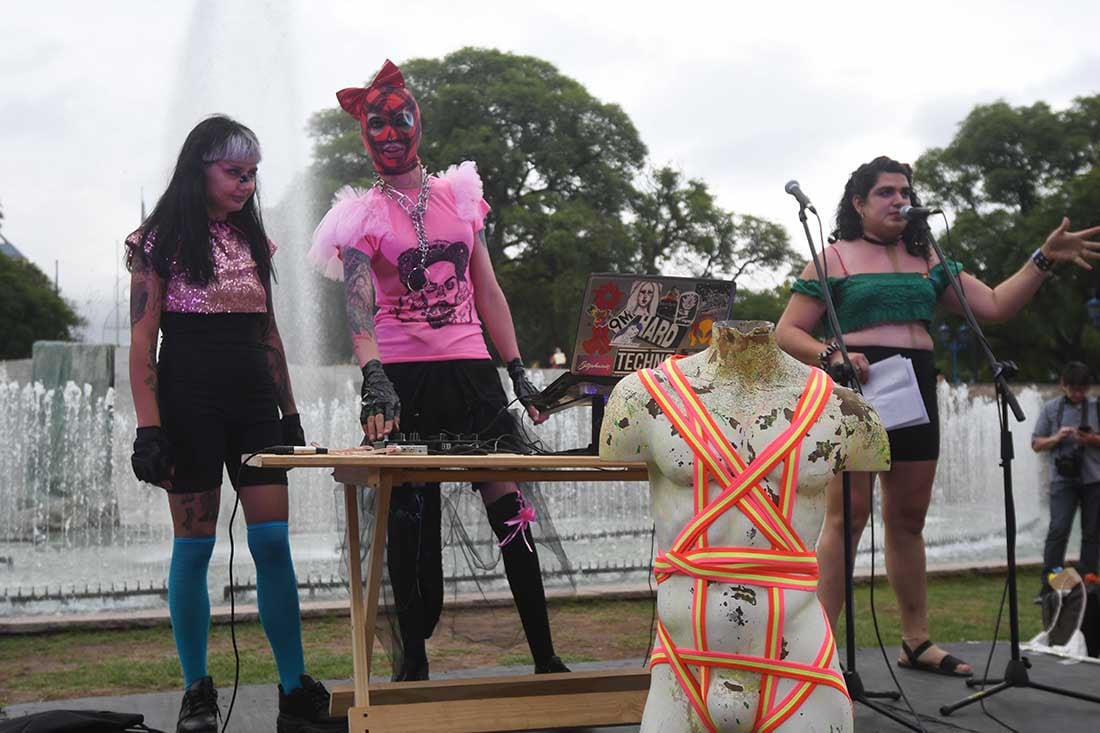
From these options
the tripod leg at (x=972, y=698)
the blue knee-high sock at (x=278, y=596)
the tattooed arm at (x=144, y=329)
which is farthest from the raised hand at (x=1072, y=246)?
the tattooed arm at (x=144, y=329)

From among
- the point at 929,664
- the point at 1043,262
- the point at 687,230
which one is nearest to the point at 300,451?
the point at 1043,262

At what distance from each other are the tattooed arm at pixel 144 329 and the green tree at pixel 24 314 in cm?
3874

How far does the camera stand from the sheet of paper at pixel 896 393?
4297 mm

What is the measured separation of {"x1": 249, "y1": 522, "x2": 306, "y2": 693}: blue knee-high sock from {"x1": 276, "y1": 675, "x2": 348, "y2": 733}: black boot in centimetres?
3

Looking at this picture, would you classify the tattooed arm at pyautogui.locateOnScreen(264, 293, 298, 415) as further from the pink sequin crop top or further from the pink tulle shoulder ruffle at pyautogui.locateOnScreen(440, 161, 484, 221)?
the pink tulle shoulder ruffle at pyautogui.locateOnScreen(440, 161, 484, 221)

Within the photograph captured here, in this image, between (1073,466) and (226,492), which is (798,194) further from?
(226,492)

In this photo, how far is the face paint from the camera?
13.9ft

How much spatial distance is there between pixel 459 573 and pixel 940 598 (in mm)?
5135

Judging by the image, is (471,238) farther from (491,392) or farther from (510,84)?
(510,84)

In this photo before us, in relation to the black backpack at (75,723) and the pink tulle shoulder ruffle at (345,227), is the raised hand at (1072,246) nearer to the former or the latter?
the pink tulle shoulder ruffle at (345,227)

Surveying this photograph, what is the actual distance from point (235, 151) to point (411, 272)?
71 centimetres

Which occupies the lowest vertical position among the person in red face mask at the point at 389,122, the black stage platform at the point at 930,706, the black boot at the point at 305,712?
the black stage platform at the point at 930,706

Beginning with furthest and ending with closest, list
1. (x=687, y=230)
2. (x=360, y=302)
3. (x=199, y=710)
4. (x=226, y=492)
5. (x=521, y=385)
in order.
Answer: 1. (x=687, y=230)
2. (x=226, y=492)
3. (x=521, y=385)
4. (x=360, y=302)
5. (x=199, y=710)

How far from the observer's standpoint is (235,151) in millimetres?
4047
